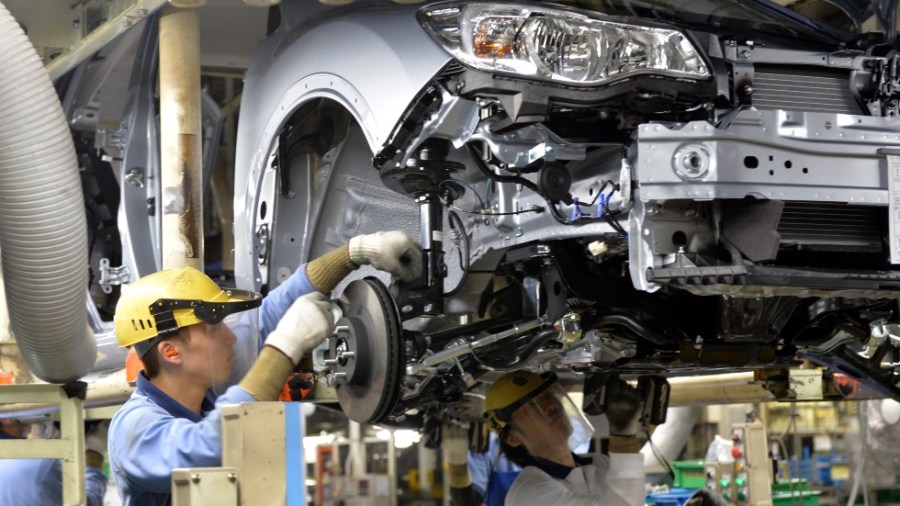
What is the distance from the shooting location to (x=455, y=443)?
7.50 meters

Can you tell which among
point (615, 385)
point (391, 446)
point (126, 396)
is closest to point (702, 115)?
point (615, 385)

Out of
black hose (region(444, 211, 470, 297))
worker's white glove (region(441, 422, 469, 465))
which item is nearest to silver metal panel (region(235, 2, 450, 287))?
black hose (region(444, 211, 470, 297))

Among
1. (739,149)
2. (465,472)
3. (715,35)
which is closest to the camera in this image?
(739,149)

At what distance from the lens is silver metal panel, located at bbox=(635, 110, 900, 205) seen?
3107mm

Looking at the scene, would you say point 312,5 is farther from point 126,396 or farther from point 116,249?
point 116,249

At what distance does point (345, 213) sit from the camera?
4.33 meters

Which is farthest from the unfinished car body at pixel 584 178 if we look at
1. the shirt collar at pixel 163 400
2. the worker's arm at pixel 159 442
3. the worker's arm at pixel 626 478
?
the worker's arm at pixel 159 442

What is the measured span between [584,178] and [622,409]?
187cm

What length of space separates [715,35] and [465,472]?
4691mm

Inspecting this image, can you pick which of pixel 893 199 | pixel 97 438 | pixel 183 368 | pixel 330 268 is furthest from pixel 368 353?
pixel 97 438

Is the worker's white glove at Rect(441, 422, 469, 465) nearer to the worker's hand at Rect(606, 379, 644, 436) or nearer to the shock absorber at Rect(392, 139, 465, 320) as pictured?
the worker's hand at Rect(606, 379, 644, 436)

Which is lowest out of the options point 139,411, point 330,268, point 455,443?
point 455,443

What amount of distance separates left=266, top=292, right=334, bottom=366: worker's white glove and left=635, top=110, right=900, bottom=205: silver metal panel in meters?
1.04

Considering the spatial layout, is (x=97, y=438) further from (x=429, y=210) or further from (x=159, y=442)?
(x=159, y=442)
